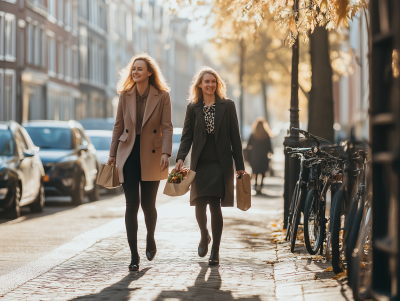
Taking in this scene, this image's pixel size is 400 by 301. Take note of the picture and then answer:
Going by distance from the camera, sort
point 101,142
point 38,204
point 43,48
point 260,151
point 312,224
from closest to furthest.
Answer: point 312,224
point 38,204
point 260,151
point 101,142
point 43,48

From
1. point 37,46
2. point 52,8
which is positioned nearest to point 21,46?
point 37,46

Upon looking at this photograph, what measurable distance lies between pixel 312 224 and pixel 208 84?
69.8 inches

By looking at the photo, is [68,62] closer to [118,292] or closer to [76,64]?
[76,64]

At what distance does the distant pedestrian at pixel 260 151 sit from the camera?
1836 centimetres

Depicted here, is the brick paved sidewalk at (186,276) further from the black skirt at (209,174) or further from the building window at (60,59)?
the building window at (60,59)

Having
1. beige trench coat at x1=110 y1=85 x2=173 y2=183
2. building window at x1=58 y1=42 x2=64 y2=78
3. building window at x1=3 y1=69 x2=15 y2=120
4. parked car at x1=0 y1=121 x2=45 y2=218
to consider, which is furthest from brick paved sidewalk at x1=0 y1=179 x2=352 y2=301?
building window at x1=58 y1=42 x2=64 y2=78

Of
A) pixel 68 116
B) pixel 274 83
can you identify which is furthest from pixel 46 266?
pixel 68 116

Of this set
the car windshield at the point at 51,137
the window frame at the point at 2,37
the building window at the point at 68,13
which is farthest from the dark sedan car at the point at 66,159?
the building window at the point at 68,13

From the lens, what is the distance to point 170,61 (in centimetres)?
7981

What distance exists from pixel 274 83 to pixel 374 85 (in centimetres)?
3649

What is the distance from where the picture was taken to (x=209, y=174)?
7055mm

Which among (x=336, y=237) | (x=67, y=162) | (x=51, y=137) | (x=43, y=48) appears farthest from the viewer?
(x=43, y=48)

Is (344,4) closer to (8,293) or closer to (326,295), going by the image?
(326,295)

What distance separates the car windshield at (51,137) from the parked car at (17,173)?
89.6 inches
